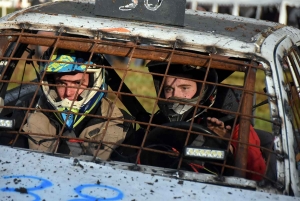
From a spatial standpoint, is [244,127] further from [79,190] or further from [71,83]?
[71,83]

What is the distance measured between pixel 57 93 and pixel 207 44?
1041mm

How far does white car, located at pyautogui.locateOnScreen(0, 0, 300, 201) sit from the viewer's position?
315cm

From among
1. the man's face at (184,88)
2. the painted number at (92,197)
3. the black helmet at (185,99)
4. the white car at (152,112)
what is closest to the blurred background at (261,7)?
the white car at (152,112)

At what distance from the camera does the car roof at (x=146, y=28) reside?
12.1 ft

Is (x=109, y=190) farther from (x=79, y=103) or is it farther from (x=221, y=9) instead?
(x=221, y=9)

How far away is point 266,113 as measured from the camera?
33.4 feet

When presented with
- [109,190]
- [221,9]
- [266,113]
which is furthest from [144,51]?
[221,9]

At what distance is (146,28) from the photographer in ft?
12.4

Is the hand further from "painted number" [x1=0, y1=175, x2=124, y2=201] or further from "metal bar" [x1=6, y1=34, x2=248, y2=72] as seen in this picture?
"painted number" [x1=0, y1=175, x2=124, y2=201]

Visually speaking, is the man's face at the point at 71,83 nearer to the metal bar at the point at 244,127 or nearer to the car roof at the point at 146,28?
the car roof at the point at 146,28

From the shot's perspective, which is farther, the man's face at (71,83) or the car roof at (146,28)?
the man's face at (71,83)

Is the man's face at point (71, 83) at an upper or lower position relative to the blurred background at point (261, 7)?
lower

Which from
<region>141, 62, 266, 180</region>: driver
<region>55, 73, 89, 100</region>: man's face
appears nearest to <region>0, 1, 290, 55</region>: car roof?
<region>141, 62, 266, 180</region>: driver

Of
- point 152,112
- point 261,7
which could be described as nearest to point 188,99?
point 152,112
